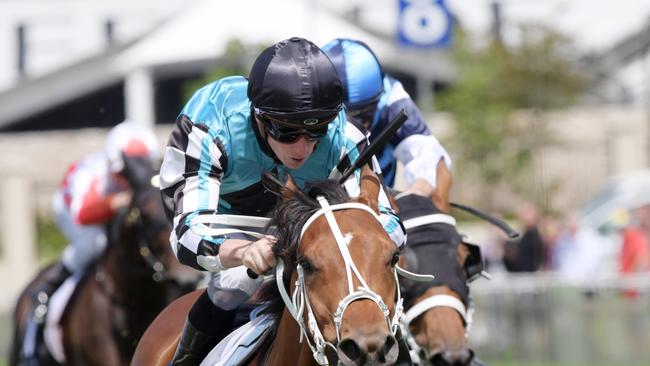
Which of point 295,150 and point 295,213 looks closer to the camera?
point 295,213

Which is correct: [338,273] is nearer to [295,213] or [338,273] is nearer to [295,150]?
[295,213]

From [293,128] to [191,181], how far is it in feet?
1.62

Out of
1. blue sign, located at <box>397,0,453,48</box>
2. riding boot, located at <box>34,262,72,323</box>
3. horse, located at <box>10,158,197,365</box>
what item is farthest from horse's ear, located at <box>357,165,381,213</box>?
blue sign, located at <box>397,0,453,48</box>

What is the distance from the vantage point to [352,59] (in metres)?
7.33

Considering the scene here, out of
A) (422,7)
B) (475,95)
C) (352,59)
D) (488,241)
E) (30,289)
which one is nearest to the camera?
(352,59)

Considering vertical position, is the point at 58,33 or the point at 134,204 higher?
the point at 134,204

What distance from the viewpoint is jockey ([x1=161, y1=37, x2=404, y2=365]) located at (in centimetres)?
516

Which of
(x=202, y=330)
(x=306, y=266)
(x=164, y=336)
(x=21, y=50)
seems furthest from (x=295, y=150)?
(x=21, y=50)

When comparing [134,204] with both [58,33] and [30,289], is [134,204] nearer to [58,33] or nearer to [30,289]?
[30,289]

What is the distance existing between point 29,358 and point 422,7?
9.38 m

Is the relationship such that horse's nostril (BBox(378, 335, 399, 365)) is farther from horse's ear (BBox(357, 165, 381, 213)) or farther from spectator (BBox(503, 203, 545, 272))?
spectator (BBox(503, 203, 545, 272))

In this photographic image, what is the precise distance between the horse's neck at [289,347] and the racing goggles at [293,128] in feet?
2.11

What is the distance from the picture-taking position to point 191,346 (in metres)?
5.88

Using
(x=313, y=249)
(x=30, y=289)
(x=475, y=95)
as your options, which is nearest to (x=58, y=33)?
(x=475, y=95)
